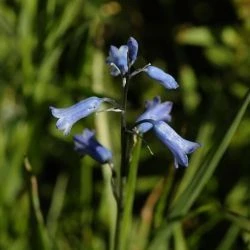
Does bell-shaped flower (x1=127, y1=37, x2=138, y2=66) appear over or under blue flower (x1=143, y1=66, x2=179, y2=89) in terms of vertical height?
over

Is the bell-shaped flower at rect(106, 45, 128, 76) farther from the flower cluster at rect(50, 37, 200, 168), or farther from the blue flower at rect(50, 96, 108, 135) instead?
the blue flower at rect(50, 96, 108, 135)

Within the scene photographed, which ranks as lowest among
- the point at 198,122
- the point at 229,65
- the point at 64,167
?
the point at 64,167

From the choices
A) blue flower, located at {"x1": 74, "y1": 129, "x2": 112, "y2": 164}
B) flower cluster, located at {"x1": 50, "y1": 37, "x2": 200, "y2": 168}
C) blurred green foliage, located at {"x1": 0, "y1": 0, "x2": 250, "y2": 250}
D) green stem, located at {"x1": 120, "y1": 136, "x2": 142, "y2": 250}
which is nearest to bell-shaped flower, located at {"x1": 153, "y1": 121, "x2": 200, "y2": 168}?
flower cluster, located at {"x1": 50, "y1": 37, "x2": 200, "y2": 168}

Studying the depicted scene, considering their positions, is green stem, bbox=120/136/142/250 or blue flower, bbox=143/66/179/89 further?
green stem, bbox=120/136/142/250

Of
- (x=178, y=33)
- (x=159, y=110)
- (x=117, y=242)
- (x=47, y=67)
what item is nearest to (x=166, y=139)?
(x=159, y=110)

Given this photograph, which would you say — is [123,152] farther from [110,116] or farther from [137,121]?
[110,116]

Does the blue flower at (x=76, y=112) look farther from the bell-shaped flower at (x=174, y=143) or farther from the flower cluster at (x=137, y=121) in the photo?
the bell-shaped flower at (x=174, y=143)

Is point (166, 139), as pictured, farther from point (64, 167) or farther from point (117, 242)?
point (64, 167)
